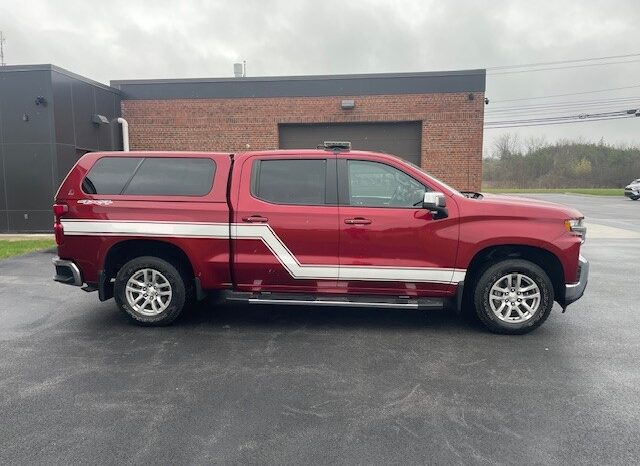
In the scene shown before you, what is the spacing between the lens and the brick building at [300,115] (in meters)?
14.7

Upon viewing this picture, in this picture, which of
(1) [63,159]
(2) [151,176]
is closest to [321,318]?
(2) [151,176]

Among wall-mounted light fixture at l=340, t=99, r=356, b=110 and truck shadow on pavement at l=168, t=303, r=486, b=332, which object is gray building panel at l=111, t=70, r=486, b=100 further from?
truck shadow on pavement at l=168, t=303, r=486, b=332

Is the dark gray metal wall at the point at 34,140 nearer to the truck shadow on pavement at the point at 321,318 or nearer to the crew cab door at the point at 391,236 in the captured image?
the truck shadow on pavement at the point at 321,318

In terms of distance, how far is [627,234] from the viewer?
46.7 ft

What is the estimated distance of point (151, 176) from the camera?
536 centimetres

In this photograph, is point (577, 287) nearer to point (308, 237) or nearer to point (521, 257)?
point (521, 257)

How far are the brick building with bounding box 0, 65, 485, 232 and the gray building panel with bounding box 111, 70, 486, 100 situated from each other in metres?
0.03

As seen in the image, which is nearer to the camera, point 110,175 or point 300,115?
point 110,175

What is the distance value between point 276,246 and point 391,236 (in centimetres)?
123

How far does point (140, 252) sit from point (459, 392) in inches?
149

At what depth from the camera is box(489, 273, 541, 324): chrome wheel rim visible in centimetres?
503

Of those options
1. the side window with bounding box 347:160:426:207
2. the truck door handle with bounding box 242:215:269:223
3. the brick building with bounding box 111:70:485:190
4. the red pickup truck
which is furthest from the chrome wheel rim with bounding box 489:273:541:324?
the brick building with bounding box 111:70:485:190

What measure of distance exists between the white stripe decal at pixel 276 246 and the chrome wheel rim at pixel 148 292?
50cm

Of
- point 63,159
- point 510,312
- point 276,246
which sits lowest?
point 510,312
